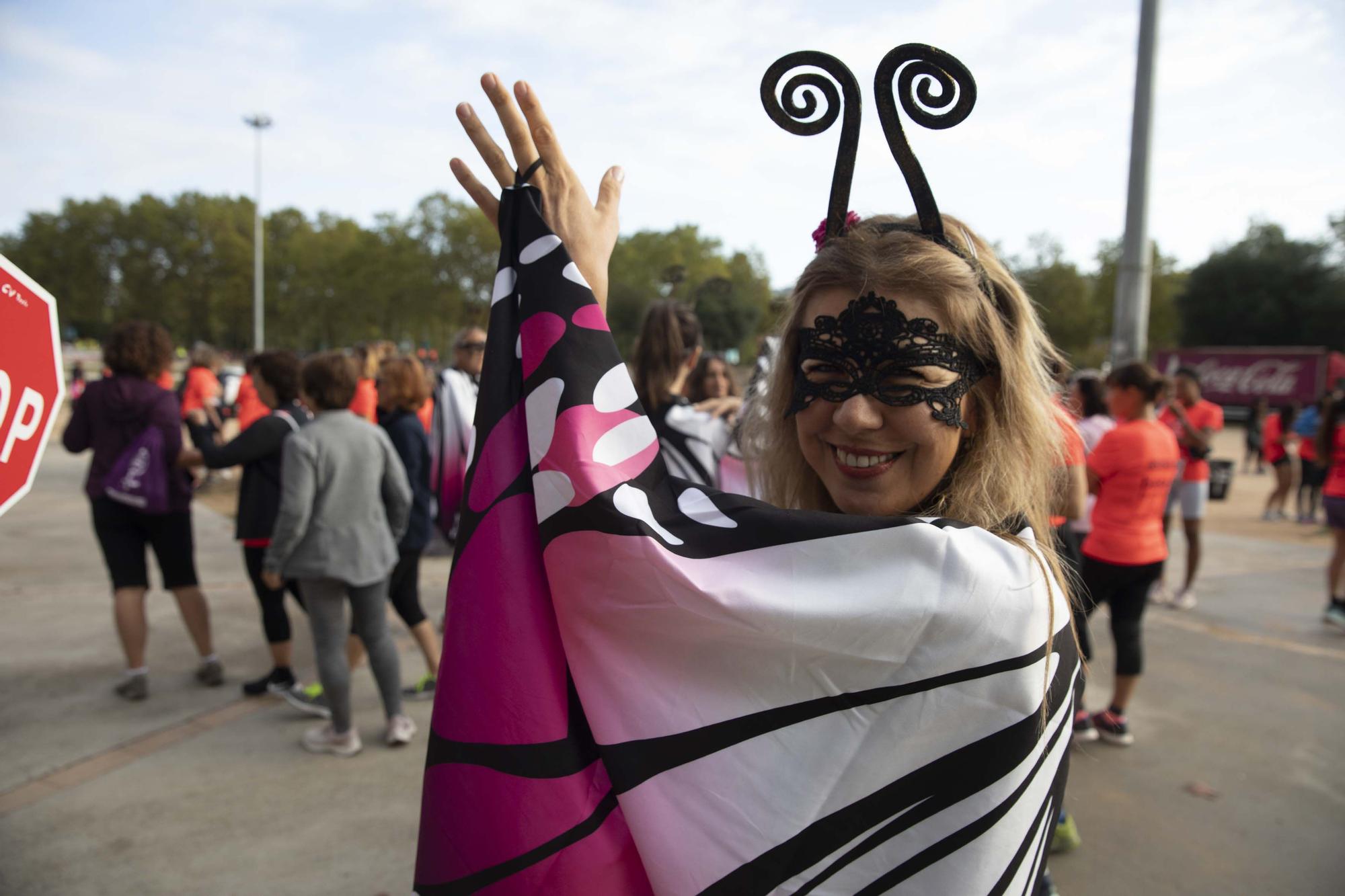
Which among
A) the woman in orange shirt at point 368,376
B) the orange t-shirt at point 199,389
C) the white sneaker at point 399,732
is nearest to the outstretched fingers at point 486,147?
the white sneaker at point 399,732

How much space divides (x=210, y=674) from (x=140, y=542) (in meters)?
0.80

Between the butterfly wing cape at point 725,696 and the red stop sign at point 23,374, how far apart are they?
950 millimetres

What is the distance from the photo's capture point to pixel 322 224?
193ft

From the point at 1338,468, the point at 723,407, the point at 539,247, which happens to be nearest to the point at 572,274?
the point at 539,247

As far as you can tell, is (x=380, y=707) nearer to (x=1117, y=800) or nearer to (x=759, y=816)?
(x=1117, y=800)

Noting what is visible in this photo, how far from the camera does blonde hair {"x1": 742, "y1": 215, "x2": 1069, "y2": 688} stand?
129 centimetres

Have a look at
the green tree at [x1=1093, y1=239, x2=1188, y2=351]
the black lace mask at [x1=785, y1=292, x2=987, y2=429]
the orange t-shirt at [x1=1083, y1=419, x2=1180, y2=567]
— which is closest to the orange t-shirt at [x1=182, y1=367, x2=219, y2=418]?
the orange t-shirt at [x1=1083, y1=419, x2=1180, y2=567]

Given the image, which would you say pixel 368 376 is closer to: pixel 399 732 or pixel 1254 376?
pixel 399 732

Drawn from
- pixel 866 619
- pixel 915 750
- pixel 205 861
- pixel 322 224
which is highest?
pixel 322 224

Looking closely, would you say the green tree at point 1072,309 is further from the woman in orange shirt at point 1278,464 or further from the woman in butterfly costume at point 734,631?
the woman in butterfly costume at point 734,631

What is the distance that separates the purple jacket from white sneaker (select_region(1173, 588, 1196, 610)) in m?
6.90

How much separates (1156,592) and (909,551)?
7.09 meters

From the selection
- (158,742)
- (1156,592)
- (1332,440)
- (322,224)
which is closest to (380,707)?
(158,742)

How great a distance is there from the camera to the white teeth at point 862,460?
129 centimetres
